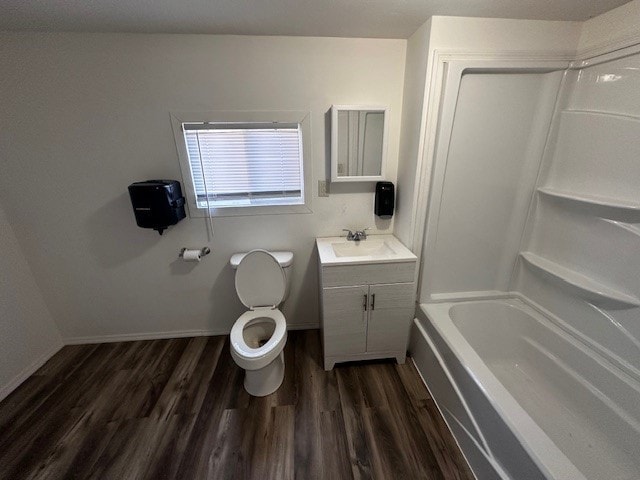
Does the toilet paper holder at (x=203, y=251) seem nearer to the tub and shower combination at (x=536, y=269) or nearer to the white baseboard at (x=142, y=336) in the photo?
the white baseboard at (x=142, y=336)

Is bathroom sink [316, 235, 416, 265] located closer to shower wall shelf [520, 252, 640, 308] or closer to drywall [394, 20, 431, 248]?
drywall [394, 20, 431, 248]

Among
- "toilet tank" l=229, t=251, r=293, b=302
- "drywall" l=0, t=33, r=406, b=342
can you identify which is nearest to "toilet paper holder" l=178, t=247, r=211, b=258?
"drywall" l=0, t=33, r=406, b=342

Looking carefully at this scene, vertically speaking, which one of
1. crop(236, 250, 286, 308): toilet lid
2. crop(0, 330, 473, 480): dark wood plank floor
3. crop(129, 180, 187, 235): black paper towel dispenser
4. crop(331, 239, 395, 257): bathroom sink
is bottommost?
crop(0, 330, 473, 480): dark wood plank floor

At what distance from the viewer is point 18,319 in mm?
1773

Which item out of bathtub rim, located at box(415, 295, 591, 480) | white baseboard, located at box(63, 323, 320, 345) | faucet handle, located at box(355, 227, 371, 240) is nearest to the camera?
bathtub rim, located at box(415, 295, 591, 480)

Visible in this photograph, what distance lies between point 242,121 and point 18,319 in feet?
7.01

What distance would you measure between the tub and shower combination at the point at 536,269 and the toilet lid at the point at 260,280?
40.7 inches

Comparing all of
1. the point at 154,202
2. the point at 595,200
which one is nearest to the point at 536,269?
the point at 595,200

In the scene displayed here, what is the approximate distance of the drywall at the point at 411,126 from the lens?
56.8 inches

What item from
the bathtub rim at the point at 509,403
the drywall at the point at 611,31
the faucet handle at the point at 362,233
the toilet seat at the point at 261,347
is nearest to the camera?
the bathtub rim at the point at 509,403

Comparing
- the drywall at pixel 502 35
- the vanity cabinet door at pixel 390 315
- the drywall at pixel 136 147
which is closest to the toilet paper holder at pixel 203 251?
the drywall at pixel 136 147

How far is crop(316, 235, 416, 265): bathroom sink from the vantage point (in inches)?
61.8

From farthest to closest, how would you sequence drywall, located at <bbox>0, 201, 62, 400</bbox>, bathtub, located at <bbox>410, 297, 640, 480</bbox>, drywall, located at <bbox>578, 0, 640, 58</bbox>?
drywall, located at <bbox>0, 201, 62, 400</bbox> < drywall, located at <bbox>578, 0, 640, 58</bbox> < bathtub, located at <bbox>410, 297, 640, 480</bbox>

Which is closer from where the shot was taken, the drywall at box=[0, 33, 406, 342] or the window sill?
the drywall at box=[0, 33, 406, 342]
